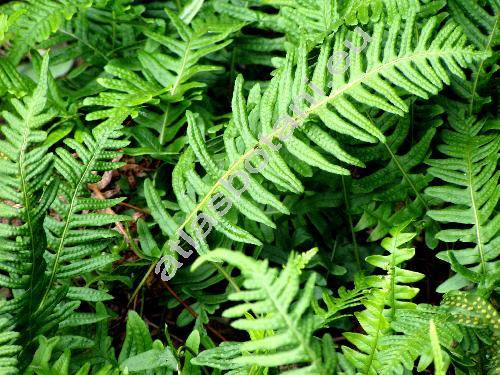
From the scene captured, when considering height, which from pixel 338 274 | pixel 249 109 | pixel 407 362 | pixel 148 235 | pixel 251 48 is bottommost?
pixel 407 362

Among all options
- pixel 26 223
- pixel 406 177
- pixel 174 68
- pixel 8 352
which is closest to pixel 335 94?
pixel 406 177

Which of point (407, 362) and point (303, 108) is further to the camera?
point (303, 108)

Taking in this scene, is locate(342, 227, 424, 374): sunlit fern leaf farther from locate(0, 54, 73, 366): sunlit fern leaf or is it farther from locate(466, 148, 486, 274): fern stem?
locate(0, 54, 73, 366): sunlit fern leaf

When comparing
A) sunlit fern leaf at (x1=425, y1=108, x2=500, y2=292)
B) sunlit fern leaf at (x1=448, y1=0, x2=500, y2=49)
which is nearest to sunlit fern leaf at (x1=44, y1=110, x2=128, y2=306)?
sunlit fern leaf at (x1=425, y1=108, x2=500, y2=292)

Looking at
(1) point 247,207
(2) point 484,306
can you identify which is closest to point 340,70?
(1) point 247,207

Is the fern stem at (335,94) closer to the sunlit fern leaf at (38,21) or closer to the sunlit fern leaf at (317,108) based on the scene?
the sunlit fern leaf at (317,108)

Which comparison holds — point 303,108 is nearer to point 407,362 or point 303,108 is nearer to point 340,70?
point 340,70
